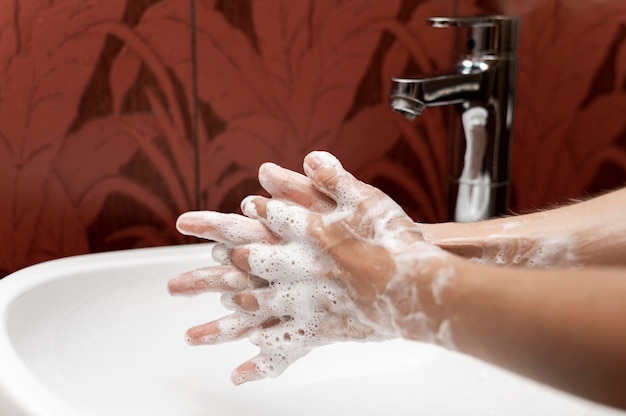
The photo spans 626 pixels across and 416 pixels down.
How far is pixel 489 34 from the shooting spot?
34.4 inches

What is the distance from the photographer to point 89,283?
821 mm

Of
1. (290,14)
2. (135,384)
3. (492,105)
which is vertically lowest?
(135,384)

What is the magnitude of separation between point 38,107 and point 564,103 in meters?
0.70

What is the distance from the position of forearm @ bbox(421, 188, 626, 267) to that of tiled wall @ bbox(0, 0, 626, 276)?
11.8 inches

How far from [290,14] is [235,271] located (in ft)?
1.30

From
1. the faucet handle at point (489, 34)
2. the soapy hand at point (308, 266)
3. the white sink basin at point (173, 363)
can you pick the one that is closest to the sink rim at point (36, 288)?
the white sink basin at point (173, 363)

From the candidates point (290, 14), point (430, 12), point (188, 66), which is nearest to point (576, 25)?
point (430, 12)

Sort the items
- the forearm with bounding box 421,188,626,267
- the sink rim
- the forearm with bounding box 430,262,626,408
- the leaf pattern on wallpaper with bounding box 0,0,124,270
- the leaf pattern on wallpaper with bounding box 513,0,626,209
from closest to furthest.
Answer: the forearm with bounding box 430,262,626,408 → the sink rim → the forearm with bounding box 421,188,626,267 → the leaf pattern on wallpaper with bounding box 0,0,124,270 → the leaf pattern on wallpaper with bounding box 513,0,626,209

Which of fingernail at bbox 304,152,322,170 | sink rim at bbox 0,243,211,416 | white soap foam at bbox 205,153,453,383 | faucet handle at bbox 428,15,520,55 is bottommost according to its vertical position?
sink rim at bbox 0,243,211,416

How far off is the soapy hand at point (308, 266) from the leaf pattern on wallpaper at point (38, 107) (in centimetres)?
29

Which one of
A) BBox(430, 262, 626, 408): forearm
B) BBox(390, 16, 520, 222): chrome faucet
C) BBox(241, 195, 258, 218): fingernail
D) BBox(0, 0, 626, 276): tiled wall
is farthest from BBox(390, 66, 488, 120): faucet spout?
BBox(430, 262, 626, 408): forearm

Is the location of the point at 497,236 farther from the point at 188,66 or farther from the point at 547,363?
the point at 188,66

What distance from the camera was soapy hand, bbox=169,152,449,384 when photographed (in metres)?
0.57

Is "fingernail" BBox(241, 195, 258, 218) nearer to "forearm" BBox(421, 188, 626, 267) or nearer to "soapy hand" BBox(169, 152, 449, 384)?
"soapy hand" BBox(169, 152, 449, 384)
